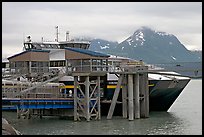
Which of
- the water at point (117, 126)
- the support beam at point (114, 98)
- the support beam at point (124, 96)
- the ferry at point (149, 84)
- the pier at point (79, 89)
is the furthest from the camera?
the ferry at point (149, 84)

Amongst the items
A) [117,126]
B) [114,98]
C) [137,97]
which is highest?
[137,97]

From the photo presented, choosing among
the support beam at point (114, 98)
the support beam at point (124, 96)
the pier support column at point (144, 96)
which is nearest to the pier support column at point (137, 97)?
the support beam at point (124, 96)

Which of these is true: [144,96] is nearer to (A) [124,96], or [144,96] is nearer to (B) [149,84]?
(A) [124,96]

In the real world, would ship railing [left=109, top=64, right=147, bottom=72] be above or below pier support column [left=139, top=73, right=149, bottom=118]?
above

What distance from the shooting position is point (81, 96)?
159 feet

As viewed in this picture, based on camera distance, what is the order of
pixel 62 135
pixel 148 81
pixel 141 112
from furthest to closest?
pixel 148 81
pixel 141 112
pixel 62 135

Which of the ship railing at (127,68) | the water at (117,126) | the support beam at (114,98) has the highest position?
the ship railing at (127,68)

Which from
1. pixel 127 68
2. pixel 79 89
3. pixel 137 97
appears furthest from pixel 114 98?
pixel 79 89

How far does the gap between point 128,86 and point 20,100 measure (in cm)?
1054

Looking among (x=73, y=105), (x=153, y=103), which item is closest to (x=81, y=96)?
(x=73, y=105)

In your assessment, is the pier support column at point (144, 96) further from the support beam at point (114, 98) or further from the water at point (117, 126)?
the support beam at point (114, 98)

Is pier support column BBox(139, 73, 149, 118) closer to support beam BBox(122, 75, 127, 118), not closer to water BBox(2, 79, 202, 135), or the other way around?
water BBox(2, 79, 202, 135)

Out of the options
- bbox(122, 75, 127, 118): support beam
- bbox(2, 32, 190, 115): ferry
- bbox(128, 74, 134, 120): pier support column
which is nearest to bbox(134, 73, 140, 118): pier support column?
bbox(128, 74, 134, 120): pier support column

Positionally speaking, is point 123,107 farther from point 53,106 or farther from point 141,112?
point 53,106
